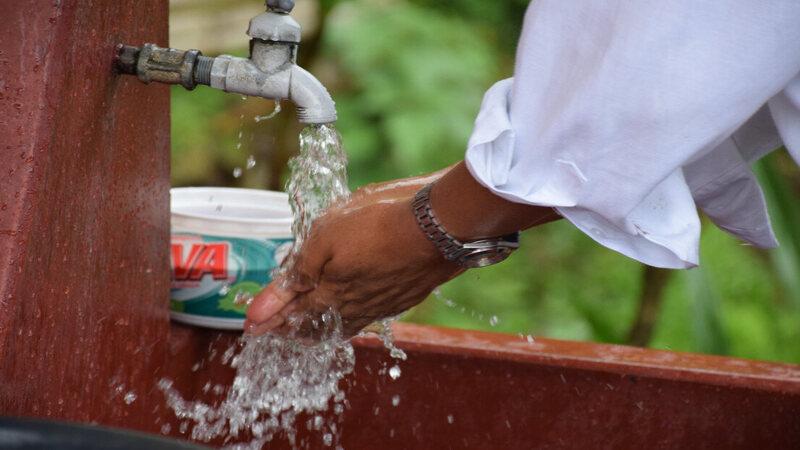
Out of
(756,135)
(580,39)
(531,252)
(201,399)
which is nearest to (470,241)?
(580,39)

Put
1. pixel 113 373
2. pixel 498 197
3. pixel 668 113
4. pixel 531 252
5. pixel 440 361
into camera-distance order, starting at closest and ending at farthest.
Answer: pixel 668 113 < pixel 498 197 < pixel 113 373 < pixel 440 361 < pixel 531 252

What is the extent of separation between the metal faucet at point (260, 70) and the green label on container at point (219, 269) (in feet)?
1.01

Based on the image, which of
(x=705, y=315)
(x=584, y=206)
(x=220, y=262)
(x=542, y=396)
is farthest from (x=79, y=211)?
(x=705, y=315)

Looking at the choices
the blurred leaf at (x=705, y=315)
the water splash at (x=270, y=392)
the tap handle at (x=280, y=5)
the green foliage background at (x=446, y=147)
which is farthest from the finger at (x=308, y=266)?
the green foliage background at (x=446, y=147)

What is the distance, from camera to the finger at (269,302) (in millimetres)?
1088

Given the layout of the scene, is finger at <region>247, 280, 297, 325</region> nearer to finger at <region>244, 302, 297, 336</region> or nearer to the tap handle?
finger at <region>244, 302, 297, 336</region>

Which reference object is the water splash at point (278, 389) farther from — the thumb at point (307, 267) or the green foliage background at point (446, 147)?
the green foliage background at point (446, 147)

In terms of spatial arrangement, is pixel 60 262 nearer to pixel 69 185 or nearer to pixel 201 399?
pixel 69 185

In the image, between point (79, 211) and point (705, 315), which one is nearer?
point (79, 211)

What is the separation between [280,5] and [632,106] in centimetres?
33

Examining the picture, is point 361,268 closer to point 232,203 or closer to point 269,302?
point 269,302

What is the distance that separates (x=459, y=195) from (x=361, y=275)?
Result: 0.45 feet

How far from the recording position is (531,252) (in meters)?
3.20

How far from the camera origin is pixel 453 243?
940 millimetres
